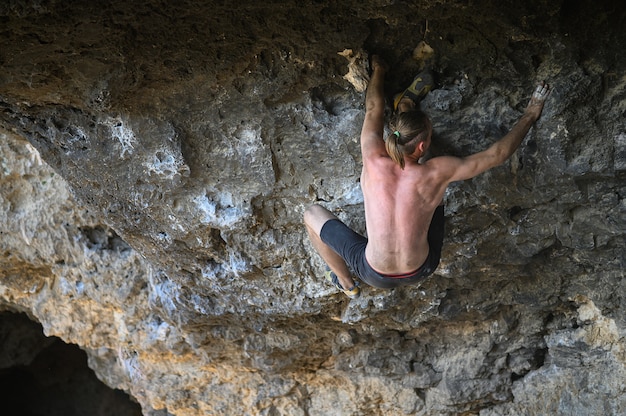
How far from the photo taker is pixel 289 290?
3.11m

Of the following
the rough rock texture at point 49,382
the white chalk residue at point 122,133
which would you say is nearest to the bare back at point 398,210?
the white chalk residue at point 122,133

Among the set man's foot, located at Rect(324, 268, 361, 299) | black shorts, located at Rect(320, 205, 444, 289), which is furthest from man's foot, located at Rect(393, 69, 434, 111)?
man's foot, located at Rect(324, 268, 361, 299)

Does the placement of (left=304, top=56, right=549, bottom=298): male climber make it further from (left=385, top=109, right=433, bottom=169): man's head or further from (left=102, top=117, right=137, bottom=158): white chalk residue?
(left=102, top=117, right=137, bottom=158): white chalk residue

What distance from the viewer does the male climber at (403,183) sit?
2154mm

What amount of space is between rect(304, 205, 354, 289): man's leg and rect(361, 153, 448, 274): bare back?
252mm

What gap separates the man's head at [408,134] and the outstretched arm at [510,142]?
147mm

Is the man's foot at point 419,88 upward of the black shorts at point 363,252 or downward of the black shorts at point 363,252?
upward

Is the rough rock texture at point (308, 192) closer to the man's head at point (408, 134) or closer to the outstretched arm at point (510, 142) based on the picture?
the outstretched arm at point (510, 142)

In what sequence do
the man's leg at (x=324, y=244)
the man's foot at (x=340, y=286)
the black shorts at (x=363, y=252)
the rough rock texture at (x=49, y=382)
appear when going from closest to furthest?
the black shorts at (x=363, y=252) → the man's leg at (x=324, y=244) → the man's foot at (x=340, y=286) → the rough rock texture at (x=49, y=382)

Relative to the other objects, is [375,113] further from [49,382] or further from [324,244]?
[49,382]

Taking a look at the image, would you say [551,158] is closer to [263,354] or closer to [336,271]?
[336,271]

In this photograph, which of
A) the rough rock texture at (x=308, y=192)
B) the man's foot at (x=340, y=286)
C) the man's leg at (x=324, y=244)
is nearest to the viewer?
the rough rock texture at (x=308, y=192)

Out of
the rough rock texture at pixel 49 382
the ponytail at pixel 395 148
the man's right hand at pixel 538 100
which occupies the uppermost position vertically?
the rough rock texture at pixel 49 382

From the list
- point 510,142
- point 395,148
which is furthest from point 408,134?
point 510,142
